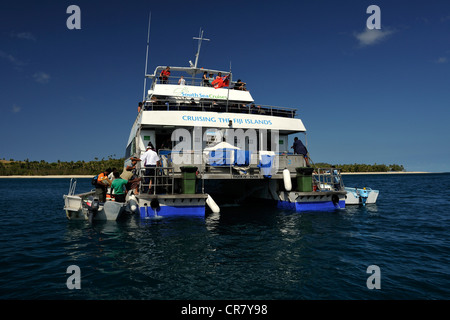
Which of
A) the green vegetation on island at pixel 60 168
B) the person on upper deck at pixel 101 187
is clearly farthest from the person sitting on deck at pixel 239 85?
the green vegetation on island at pixel 60 168

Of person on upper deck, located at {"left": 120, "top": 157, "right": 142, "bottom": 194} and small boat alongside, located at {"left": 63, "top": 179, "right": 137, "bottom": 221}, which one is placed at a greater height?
person on upper deck, located at {"left": 120, "top": 157, "right": 142, "bottom": 194}

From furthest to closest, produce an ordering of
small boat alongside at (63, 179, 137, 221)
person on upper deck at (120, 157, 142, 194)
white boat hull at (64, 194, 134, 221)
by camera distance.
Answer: person on upper deck at (120, 157, 142, 194), white boat hull at (64, 194, 134, 221), small boat alongside at (63, 179, 137, 221)

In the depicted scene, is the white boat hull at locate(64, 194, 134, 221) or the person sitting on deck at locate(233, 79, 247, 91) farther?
the person sitting on deck at locate(233, 79, 247, 91)

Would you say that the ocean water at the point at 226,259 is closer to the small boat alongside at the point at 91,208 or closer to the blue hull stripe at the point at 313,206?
the small boat alongside at the point at 91,208

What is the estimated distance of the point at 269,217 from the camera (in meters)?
12.5

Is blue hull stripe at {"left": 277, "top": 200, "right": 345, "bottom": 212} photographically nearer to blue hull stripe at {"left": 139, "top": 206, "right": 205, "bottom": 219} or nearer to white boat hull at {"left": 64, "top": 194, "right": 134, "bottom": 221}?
blue hull stripe at {"left": 139, "top": 206, "right": 205, "bottom": 219}

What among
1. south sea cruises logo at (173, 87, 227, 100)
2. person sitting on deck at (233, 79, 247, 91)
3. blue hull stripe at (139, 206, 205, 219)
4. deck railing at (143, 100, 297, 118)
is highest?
person sitting on deck at (233, 79, 247, 91)

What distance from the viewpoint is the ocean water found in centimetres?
496

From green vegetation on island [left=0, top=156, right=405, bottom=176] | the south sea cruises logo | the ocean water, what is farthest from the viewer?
green vegetation on island [left=0, top=156, right=405, bottom=176]

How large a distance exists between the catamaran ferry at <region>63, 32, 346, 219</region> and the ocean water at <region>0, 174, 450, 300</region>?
3.94 ft
